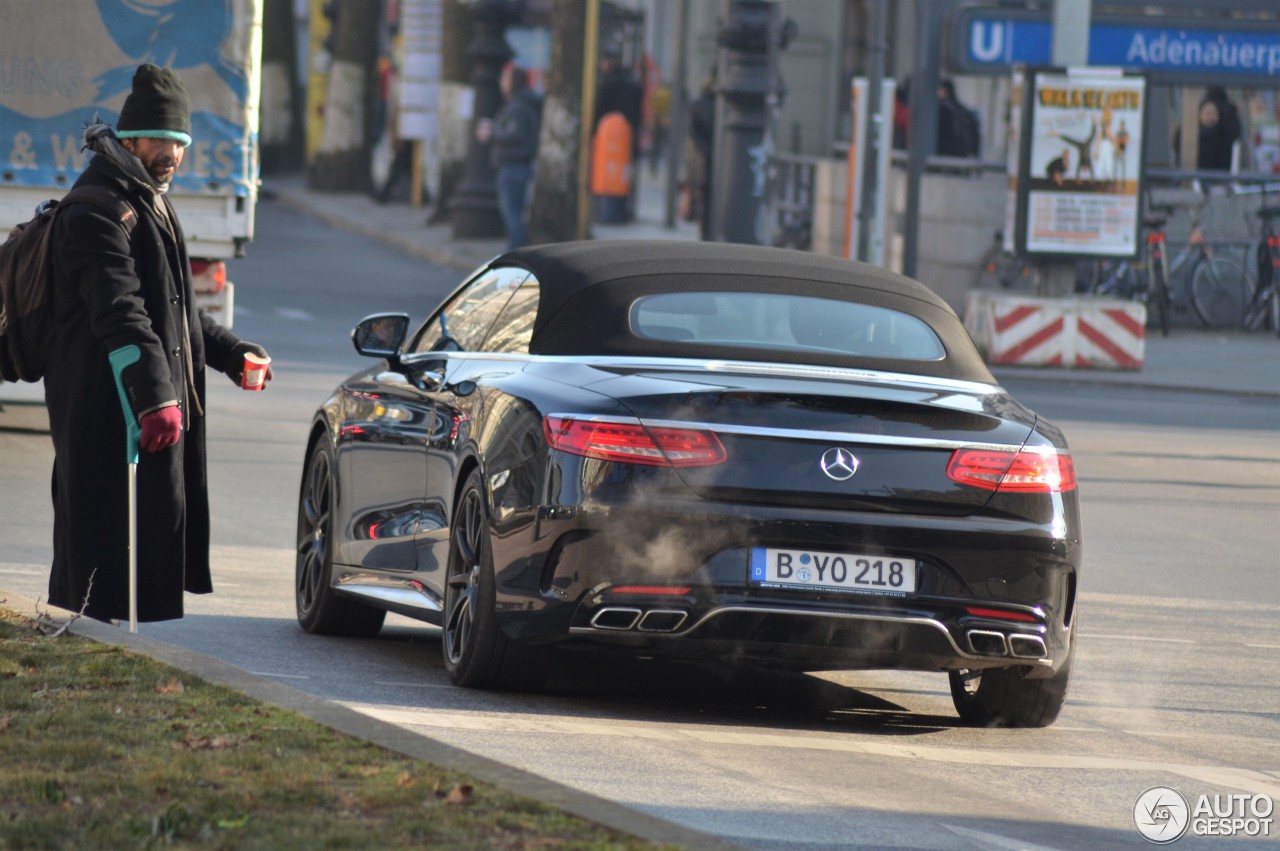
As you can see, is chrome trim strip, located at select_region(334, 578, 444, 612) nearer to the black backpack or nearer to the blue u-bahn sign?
the black backpack

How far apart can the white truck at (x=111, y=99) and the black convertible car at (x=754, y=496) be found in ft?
23.3

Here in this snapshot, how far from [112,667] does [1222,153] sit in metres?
23.6

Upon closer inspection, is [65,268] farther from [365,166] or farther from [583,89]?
[365,166]

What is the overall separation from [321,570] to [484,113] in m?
25.4

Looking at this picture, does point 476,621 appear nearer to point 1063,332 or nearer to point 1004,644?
point 1004,644

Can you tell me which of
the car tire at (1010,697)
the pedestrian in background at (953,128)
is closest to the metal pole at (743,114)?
the pedestrian in background at (953,128)

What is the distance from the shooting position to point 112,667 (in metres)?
6.77

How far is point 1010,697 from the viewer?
7.62m

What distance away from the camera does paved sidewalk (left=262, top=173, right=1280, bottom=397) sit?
21.2 meters

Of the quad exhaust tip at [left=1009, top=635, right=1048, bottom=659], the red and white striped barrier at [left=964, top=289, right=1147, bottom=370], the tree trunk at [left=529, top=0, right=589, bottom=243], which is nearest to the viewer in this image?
the quad exhaust tip at [left=1009, top=635, right=1048, bottom=659]

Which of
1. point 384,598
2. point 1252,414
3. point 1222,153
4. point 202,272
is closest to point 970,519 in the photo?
point 384,598
